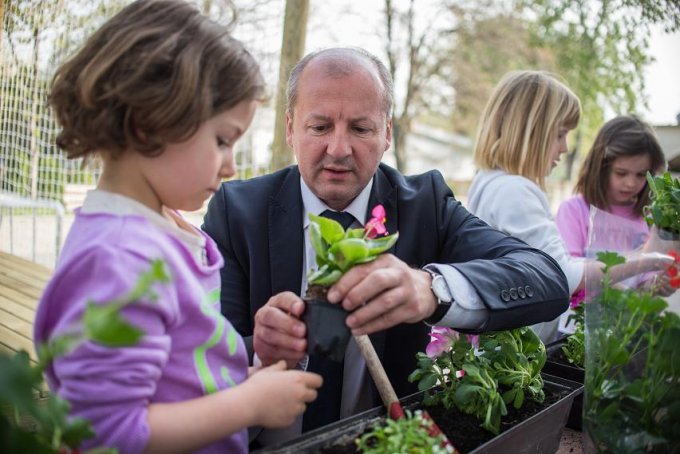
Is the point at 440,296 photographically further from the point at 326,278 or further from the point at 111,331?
→ the point at 111,331

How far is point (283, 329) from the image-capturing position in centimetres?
119

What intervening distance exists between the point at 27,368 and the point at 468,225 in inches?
64.5

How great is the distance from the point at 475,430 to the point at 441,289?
0.33 meters

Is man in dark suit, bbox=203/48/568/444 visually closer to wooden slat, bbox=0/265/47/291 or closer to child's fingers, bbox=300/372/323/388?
child's fingers, bbox=300/372/323/388

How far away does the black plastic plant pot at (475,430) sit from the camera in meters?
1.03

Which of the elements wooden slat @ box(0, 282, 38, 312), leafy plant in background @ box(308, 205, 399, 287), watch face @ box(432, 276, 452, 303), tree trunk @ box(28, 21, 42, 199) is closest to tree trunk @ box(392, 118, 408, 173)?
tree trunk @ box(28, 21, 42, 199)

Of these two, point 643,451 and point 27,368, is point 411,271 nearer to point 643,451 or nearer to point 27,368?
point 643,451

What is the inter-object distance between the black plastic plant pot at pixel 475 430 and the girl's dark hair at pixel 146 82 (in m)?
0.58

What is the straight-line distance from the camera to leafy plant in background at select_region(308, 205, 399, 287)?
3.63 feet

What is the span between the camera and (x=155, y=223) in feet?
3.42

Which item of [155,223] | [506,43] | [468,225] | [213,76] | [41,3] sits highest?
[506,43]

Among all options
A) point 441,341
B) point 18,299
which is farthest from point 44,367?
point 18,299

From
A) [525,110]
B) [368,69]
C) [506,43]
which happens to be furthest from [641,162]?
[506,43]

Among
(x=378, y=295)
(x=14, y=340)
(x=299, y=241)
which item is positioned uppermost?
(x=378, y=295)
